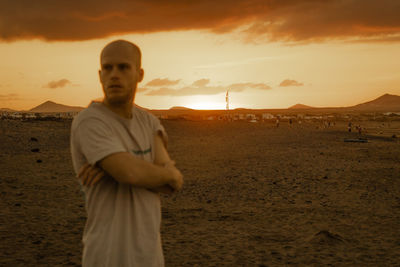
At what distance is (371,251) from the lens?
22.0 ft

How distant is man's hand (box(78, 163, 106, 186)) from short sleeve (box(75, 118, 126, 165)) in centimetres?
4

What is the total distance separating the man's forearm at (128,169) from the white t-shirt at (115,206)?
8cm

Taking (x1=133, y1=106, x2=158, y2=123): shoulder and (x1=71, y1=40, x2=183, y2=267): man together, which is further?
(x1=133, y1=106, x2=158, y2=123): shoulder

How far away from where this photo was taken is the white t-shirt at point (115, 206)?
6.77ft

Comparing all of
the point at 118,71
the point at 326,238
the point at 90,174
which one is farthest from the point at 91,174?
the point at 326,238

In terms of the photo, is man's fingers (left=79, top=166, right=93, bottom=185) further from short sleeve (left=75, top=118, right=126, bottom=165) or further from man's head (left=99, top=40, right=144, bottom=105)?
man's head (left=99, top=40, right=144, bottom=105)

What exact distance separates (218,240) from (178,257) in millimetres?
1094

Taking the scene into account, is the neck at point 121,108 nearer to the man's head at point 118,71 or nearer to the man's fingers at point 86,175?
the man's head at point 118,71

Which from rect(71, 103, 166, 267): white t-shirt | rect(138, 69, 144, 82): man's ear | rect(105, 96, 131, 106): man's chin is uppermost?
rect(138, 69, 144, 82): man's ear

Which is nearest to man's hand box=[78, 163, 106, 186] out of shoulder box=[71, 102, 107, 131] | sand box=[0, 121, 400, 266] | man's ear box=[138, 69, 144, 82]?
shoulder box=[71, 102, 107, 131]

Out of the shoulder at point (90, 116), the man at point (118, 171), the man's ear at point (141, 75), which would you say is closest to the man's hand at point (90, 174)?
the man at point (118, 171)

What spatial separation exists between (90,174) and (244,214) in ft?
24.6

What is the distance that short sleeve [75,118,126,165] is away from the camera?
6.47 ft

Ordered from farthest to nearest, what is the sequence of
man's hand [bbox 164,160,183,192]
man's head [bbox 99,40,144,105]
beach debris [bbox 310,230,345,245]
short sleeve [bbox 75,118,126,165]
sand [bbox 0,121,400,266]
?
1. beach debris [bbox 310,230,345,245]
2. sand [bbox 0,121,400,266]
3. man's hand [bbox 164,160,183,192]
4. man's head [bbox 99,40,144,105]
5. short sleeve [bbox 75,118,126,165]
